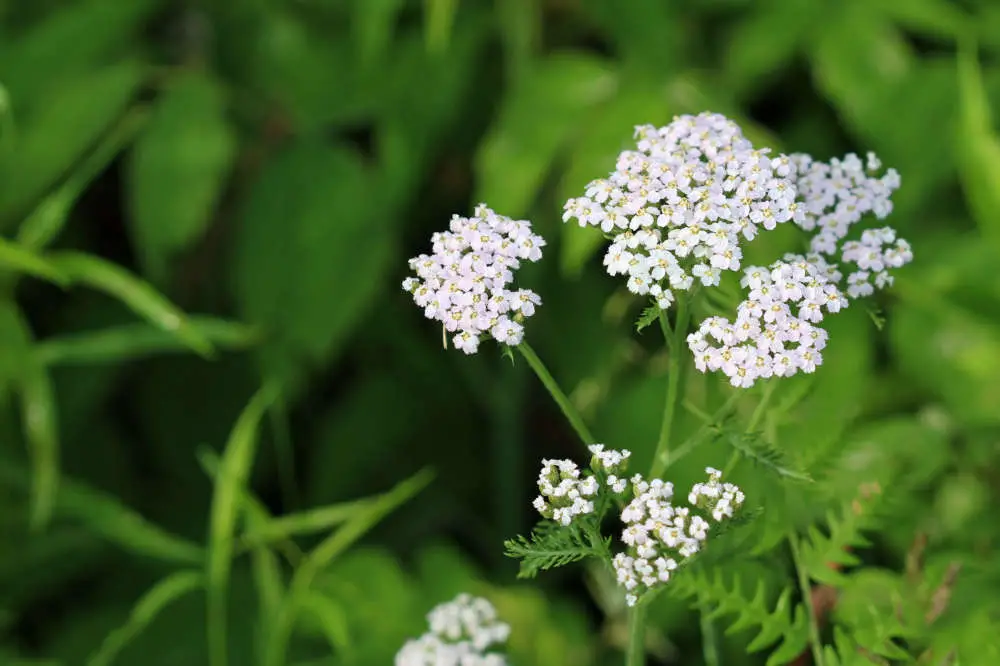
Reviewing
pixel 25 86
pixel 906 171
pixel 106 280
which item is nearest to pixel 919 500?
pixel 906 171

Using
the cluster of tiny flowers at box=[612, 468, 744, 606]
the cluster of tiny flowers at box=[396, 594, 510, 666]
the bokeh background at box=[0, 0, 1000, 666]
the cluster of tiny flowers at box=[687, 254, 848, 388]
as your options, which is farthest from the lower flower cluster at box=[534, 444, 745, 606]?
the bokeh background at box=[0, 0, 1000, 666]

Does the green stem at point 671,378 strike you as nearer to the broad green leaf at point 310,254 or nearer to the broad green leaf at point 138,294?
the broad green leaf at point 138,294

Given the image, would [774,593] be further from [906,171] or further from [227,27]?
[227,27]

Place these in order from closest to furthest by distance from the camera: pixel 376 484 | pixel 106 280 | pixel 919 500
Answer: pixel 106 280, pixel 919 500, pixel 376 484

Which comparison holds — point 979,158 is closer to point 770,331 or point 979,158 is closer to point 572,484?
point 770,331

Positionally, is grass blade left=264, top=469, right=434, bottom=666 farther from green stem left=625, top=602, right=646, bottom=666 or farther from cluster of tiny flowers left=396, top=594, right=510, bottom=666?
green stem left=625, top=602, right=646, bottom=666

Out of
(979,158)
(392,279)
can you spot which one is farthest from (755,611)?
(392,279)
